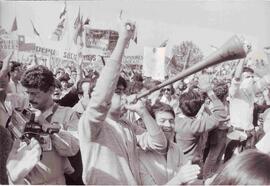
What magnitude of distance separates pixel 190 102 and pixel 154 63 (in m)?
0.35

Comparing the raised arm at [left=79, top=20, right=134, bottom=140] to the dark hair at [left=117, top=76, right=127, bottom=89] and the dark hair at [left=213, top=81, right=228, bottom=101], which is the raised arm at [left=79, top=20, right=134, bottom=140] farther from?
the dark hair at [left=213, top=81, right=228, bottom=101]

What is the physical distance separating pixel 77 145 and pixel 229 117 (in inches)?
37.7

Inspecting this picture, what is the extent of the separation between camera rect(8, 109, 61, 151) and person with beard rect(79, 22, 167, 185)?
0.18m

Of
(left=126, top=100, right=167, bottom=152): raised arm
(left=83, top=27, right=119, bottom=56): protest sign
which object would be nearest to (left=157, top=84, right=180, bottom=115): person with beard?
(left=126, top=100, right=167, bottom=152): raised arm

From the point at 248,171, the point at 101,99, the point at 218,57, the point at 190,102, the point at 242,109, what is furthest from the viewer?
the point at 242,109

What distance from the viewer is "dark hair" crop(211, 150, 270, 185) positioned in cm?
151

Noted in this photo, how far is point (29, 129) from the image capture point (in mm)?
2762

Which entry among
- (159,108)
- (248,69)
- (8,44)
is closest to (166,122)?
(159,108)

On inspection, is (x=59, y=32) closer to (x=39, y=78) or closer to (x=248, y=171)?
(x=39, y=78)

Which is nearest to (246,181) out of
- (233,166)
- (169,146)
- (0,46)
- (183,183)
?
(233,166)

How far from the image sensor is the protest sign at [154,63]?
2.89 metres

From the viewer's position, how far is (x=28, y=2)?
9.20ft

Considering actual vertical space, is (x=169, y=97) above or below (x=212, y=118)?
A: above

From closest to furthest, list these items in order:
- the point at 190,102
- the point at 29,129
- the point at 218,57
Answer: the point at 29,129, the point at 218,57, the point at 190,102
